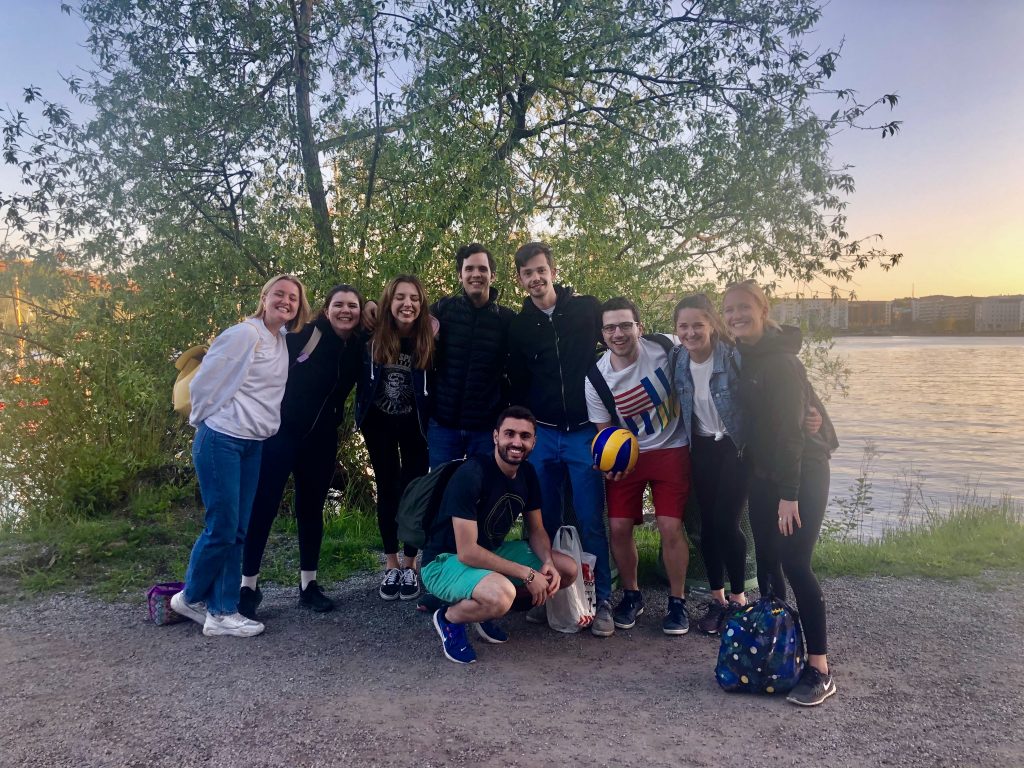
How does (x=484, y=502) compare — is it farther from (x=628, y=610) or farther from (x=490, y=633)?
(x=628, y=610)

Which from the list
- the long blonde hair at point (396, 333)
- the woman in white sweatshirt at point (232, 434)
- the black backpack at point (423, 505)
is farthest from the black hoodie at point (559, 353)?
the woman in white sweatshirt at point (232, 434)

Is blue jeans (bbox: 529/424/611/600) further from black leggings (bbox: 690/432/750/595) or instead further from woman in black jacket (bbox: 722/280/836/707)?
woman in black jacket (bbox: 722/280/836/707)

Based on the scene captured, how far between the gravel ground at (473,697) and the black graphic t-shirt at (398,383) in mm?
1299

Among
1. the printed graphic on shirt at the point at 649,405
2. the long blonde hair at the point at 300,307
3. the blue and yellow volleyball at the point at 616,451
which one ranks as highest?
the long blonde hair at the point at 300,307

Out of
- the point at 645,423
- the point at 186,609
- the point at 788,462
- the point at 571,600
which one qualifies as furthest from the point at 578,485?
the point at 186,609

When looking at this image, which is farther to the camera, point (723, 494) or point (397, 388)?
point (397, 388)

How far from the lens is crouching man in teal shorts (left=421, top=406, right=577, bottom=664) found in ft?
12.5

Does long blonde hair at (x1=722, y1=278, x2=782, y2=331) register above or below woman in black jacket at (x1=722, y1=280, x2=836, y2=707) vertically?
above

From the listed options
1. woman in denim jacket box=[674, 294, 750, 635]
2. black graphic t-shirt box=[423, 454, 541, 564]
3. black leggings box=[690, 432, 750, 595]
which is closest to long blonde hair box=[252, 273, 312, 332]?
black graphic t-shirt box=[423, 454, 541, 564]

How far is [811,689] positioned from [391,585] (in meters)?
2.62

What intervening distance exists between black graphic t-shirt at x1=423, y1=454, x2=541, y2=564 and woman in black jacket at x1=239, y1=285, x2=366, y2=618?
0.95 metres

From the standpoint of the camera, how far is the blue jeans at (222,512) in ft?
13.3

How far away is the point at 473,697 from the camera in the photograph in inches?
135

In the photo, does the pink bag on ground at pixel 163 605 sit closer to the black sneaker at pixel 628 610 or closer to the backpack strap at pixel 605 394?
the black sneaker at pixel 628 610
